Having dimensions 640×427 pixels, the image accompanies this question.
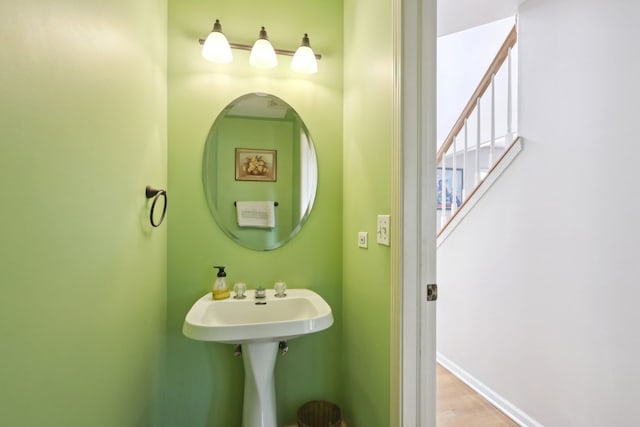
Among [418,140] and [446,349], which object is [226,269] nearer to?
[418,140]

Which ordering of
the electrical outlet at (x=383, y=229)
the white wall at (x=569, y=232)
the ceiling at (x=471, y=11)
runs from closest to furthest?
1. the electrical outlet at (x=383, y=229)
2. the white wall at (x=569, y=232)
3. the ceiling at (x=471, y=11)

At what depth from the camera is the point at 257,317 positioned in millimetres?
1474

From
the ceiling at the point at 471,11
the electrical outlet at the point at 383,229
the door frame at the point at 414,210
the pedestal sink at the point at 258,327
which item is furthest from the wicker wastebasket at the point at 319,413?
the ceiling at the point at 471,11

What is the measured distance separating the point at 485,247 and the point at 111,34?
2287mm

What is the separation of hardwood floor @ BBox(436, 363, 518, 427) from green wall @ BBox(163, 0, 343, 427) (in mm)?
762

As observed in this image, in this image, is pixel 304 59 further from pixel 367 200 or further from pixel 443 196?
pixel 443 196

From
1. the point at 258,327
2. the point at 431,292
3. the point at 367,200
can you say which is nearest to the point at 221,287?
the point at 258,327

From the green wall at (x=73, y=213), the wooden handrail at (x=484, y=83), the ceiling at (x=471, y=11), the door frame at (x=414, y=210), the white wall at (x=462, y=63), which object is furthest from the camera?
the white wall at (x=462, y=63)

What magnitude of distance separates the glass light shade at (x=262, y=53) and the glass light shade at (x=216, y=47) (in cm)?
13

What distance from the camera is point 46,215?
58cm

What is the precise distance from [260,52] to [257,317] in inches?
53.8

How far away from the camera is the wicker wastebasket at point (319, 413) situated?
1.59 m

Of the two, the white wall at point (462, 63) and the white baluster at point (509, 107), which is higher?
the white wall at point (462, 63)

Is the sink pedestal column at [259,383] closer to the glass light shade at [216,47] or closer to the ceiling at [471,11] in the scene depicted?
the glass light shade at [216,47]
